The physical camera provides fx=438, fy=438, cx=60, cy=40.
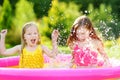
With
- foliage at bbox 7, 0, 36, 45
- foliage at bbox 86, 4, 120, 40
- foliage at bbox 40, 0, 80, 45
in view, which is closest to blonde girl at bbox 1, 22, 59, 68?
foliage at bbox 40, 0, 80, 45

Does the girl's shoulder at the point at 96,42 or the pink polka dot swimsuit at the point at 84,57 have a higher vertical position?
the girl's shoulder at the point at 96,42

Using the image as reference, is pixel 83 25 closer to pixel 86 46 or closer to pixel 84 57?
pixel 86 46

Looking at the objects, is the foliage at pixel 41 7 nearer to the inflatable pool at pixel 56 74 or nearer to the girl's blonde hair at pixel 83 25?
the girl's blonde hair at pixel 83 25

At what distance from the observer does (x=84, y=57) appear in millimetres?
4250

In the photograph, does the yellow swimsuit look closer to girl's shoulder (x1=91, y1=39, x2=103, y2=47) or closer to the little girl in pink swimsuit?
the little girl in pink swimsuit

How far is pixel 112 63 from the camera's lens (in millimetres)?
4406

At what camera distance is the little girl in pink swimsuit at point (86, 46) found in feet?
13.8

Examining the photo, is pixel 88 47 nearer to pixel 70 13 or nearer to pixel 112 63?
pixel 112 63

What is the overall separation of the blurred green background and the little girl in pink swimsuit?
5.08 meters

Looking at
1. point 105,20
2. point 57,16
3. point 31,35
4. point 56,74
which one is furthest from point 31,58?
point 105,20

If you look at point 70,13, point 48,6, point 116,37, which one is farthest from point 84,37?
point 48,6

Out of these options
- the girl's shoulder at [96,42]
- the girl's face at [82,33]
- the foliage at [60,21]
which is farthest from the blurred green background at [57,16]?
the girl's face at [82,33]

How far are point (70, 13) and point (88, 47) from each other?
6.70 metres

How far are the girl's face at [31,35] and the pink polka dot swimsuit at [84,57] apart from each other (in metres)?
0.42
